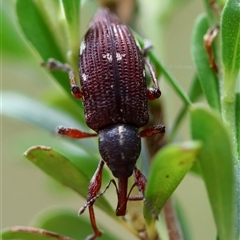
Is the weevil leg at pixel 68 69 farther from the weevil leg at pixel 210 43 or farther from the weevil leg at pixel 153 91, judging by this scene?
the weevil leg at pixel 210 43

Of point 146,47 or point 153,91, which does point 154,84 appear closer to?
point 153,91

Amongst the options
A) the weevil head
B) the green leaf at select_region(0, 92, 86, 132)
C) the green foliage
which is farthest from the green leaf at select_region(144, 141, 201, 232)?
the green leaf at select_region(0, 92, 86, 132)

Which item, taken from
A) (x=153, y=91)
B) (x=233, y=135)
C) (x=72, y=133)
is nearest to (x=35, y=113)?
(x=72, y=133)

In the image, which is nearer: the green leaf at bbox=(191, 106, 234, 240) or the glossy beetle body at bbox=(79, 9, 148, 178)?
the green leaf at bbox=(191, 106, 234, 240)

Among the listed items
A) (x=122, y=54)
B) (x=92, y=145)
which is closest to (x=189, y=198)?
(x=92, y=145)

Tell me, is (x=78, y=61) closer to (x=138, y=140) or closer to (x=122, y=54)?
(x=122, y=54)

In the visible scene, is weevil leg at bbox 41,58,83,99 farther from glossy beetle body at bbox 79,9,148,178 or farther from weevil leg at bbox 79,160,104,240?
weevil leg at bbox 79,160,104,240

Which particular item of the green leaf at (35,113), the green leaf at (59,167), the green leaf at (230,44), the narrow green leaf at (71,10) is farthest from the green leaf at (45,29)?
the green leaf at (230,44)
